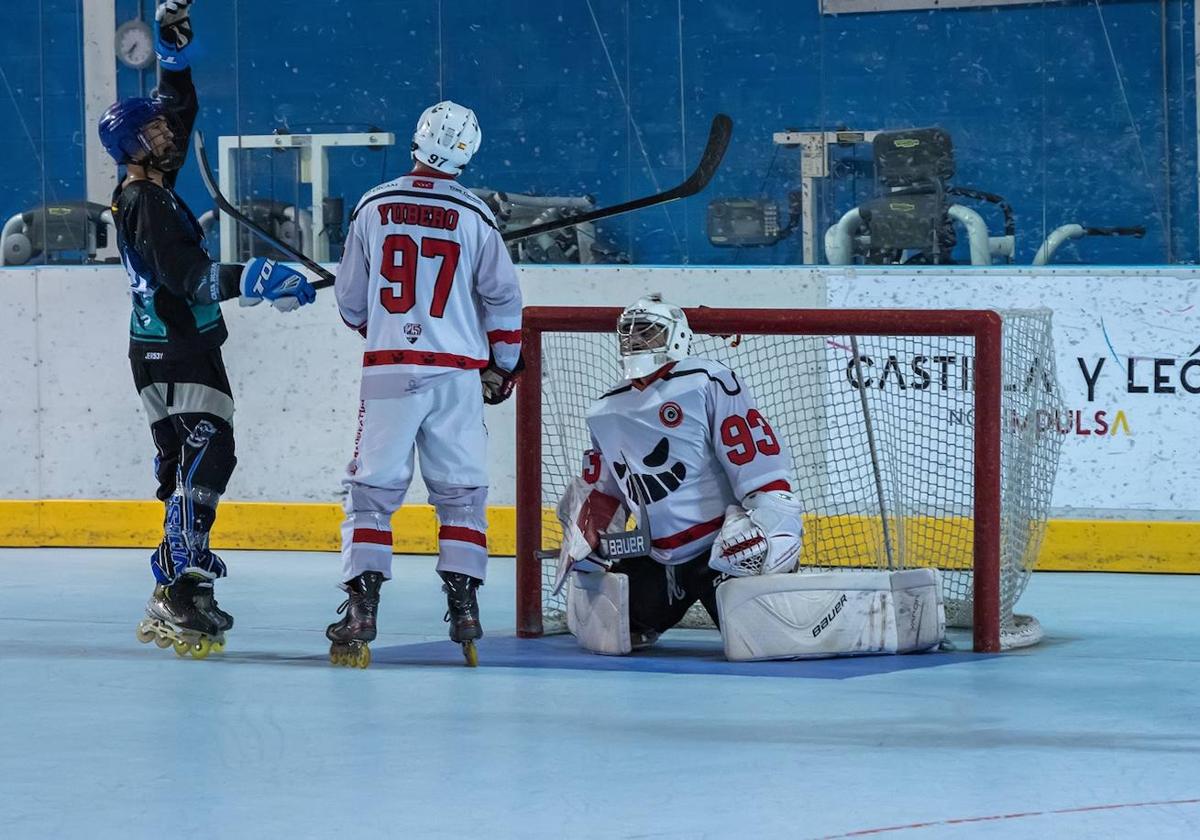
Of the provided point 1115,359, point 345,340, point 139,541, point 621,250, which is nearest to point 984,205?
point 1115,359

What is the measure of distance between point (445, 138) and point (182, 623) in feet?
4.65

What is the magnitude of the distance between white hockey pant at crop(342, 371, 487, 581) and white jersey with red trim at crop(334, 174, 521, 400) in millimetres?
52

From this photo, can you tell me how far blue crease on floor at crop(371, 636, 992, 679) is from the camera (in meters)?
4.72

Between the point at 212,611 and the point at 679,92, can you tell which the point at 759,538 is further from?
the point at 679,92

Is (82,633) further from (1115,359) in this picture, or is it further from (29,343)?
(1115,359)

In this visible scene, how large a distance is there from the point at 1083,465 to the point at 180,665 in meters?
3.56

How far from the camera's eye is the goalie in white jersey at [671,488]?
4.88 meters

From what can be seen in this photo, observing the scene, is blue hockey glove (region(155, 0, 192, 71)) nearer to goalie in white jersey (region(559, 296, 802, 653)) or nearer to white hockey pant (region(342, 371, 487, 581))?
white hockey pant (region(342, 371, 487, 581))

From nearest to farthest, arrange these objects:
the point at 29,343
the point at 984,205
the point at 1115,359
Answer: the point at 1115,359, the point at 984,205, the point at 29,343

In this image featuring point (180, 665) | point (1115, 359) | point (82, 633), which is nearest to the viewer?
point (180, 665)

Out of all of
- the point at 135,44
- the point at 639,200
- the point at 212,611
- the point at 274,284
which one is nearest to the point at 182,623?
the point at 212,611

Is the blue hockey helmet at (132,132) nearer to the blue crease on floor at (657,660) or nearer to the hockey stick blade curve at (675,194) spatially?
the hockey stick blade curve at (675,194)

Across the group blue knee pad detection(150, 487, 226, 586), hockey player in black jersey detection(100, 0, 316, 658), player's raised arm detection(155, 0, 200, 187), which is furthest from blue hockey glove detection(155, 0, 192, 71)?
blue knee pad detection(150, 487, 226, 586)

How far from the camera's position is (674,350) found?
497 centimetres
